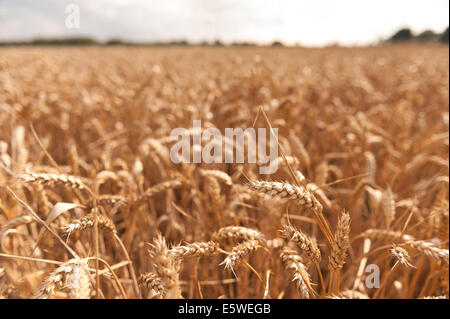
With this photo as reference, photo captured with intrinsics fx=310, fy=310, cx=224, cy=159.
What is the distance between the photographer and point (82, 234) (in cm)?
187

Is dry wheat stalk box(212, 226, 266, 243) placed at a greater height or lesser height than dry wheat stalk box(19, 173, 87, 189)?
lesser

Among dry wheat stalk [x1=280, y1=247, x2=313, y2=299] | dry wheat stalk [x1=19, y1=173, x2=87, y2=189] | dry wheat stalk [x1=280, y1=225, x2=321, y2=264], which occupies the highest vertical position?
dry wheat stalk [x1=19, y1=173, x2=87, y2=189]

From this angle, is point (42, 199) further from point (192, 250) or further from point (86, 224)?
point (192, 250)

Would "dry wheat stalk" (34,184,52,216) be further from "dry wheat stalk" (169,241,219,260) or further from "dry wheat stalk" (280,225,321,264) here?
"dry wheat stalk" (280,225,321,264)

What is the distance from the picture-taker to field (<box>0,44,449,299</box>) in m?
0.80

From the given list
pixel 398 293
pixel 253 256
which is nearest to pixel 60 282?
pixel 253 256

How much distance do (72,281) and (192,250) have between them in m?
0.27

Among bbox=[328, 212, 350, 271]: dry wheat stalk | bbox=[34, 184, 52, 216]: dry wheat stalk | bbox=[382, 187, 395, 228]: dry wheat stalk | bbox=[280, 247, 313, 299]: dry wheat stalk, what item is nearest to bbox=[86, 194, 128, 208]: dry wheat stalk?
bbox=[34, 184, 52, 216]: dry wheat stalk

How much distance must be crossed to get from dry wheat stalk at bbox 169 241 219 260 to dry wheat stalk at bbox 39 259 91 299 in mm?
182

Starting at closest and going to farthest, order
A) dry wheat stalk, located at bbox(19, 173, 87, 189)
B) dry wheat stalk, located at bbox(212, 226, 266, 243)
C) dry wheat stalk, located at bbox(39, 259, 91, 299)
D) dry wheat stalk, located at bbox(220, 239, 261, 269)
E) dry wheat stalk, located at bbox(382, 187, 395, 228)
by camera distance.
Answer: dry wheat stalk, located at bbox(39, 259, 91, 299)
dry wheat stalk, located at bbox(220, 239, 261, 269)
dry wheat stalk, located at bbox(19, 173, 87, 189)
dry wheat stalk, located at bbox(212, 226, 266, 243)
dry wheat stalk, located at bbox(382, 187, 395, 228)

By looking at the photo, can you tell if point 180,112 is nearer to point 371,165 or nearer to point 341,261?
point 371,165

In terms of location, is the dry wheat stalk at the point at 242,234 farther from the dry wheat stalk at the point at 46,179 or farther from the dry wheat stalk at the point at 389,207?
the dry wheat stalk at the point at 389,207

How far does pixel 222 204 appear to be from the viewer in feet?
4.66
